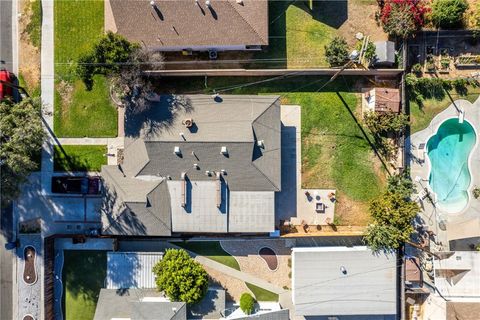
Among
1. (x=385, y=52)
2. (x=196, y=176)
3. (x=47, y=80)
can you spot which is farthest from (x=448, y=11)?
(x=47, y=80)

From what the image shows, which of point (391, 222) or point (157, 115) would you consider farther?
point (157, 115)

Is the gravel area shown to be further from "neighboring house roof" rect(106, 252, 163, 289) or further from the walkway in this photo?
the walkway

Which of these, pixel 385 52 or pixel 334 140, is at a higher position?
pixel 385 52

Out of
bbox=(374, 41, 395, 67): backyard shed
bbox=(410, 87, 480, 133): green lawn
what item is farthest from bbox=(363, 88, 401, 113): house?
bbox=(374, 41, 395, 67): backyard shed

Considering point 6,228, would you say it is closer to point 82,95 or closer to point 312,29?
point 82,95

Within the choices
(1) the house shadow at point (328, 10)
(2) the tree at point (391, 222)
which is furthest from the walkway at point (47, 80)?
(2) the tree at point (391, 222)

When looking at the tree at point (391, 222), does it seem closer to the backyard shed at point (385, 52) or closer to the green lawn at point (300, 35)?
the backyard shed at point (385, 52)

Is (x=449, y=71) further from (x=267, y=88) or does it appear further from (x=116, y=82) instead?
(x=116, y=82)

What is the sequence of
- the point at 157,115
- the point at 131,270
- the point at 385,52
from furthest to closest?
1. the point at 131,270
2. the point at 385,52
3. the point at 157,115
